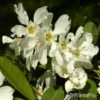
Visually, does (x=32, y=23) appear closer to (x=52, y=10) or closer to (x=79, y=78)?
(x=79, y=78)

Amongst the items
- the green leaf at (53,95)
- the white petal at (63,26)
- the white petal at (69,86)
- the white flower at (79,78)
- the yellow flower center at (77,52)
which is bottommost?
the green leaf at (53,95)

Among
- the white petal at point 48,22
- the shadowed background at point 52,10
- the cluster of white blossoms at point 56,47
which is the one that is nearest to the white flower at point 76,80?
the cluster of white blossoms at point 56,47

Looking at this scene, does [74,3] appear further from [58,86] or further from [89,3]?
[58,86]

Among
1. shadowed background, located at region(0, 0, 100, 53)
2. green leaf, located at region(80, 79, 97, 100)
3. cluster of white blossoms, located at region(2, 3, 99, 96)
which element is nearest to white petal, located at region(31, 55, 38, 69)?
cluster of white blossoms, located at region(2, 3, 99, 96)

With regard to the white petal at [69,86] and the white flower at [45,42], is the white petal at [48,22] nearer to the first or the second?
the white flower at [45,42]

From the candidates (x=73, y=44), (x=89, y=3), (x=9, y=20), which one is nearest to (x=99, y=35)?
(x=73, y=44)
